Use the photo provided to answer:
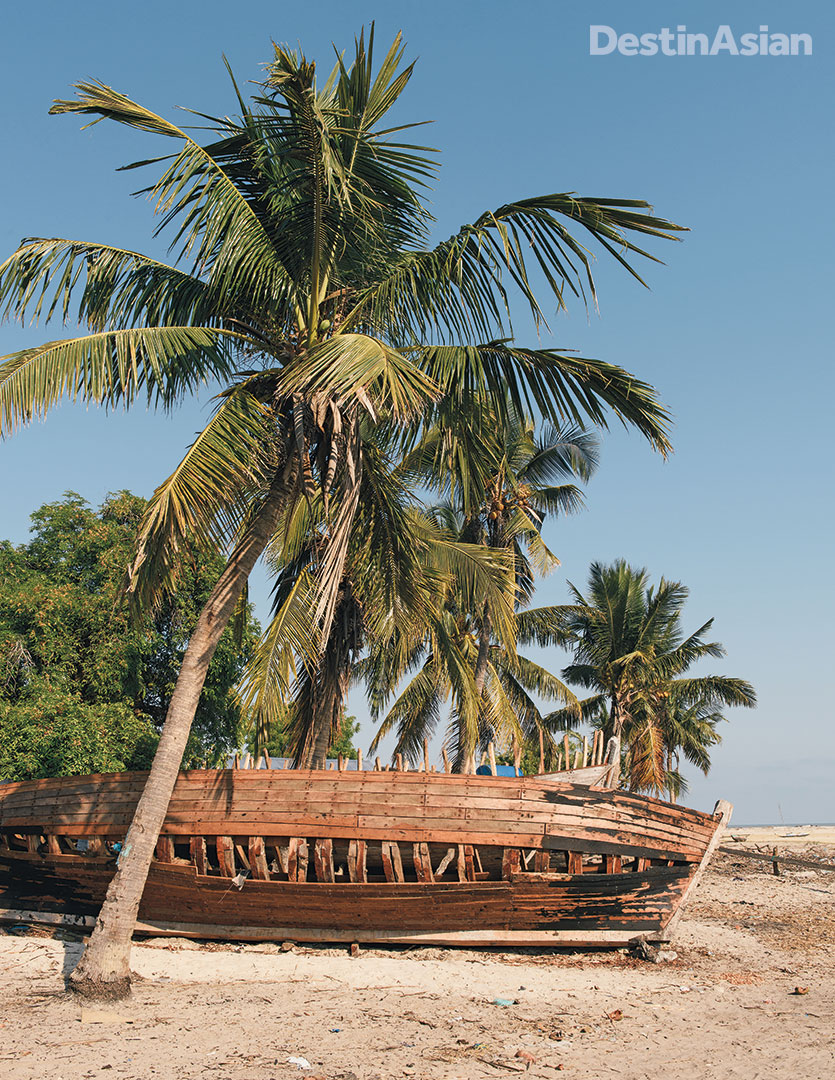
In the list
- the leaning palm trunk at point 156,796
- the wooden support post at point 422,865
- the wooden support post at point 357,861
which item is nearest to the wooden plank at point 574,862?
the wooden support post at point 422,865

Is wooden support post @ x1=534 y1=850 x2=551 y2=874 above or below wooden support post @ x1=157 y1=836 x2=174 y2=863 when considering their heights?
above

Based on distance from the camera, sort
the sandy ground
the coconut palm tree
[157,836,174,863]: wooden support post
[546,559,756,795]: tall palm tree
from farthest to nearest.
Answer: [546,559,756,795]: tall palm tree → [157,836,174,863]: wooden support post → the coconut palm tree → the sandy ground

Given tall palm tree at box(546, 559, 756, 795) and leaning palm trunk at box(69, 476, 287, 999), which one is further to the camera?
tall palm tree at box(546, 559, 756, 795)

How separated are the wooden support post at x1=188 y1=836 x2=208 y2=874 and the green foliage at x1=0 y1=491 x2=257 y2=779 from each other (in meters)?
6.82

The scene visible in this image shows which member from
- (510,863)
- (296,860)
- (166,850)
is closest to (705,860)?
(510,863)

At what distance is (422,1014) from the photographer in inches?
313

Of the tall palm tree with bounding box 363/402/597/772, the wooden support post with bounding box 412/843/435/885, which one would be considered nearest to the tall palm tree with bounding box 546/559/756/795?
the tall palm tree with bounding box 363/402/597/772

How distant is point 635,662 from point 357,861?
18.8m

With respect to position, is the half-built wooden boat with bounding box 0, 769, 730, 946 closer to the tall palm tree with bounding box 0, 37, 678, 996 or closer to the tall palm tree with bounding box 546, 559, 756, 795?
the tall palm tree with bounding box 0, 37, 678, 996

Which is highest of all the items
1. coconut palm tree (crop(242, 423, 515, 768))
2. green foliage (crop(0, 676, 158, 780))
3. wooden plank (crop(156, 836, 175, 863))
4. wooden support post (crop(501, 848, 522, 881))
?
coconut palm tree (crop(242, 423, 515, 768))

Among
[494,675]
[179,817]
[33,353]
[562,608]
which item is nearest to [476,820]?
[179,817]

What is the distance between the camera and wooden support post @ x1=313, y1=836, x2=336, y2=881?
10508mm

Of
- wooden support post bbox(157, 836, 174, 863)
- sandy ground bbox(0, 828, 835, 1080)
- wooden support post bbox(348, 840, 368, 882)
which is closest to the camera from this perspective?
sandy ground bbox(0, 828, 835, 1080)

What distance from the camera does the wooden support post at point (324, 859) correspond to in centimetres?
1051
